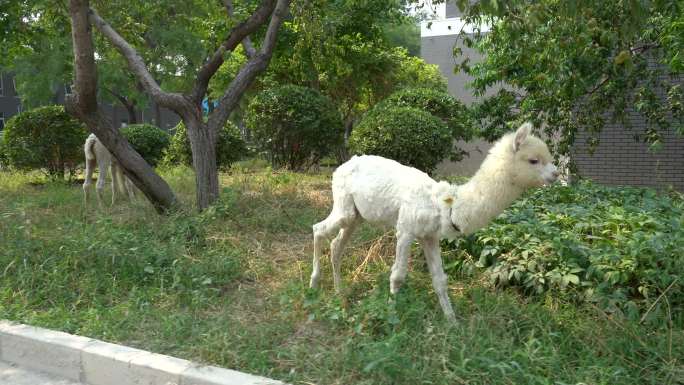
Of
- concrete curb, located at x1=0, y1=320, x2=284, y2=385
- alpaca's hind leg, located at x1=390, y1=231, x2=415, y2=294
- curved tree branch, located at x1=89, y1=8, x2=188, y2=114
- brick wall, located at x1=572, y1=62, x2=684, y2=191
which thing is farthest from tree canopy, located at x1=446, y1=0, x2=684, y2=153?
concrete curb, located at x1=0, y1=320, x2=284, y2=385

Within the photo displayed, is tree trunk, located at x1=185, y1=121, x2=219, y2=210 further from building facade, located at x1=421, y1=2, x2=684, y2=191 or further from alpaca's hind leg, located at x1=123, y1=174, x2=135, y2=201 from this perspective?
building facade, located at x1=421, y1=2, x2=684, y2=191

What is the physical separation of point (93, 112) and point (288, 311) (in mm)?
4172

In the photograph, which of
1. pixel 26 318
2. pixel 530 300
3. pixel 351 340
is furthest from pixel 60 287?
pixel 530 300

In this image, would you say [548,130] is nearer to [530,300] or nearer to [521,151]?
[530,300]

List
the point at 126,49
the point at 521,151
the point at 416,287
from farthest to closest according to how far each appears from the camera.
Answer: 1. the point at 126,49
2. the point at 416,287
3. the point at 521,151

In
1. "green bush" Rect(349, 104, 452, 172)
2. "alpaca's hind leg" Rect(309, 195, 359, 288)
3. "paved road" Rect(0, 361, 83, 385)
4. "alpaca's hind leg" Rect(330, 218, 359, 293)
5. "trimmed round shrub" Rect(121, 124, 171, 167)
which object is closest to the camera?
"paved road" Rect(0, 361, 83, 385)

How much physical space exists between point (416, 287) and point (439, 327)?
3.18 feet

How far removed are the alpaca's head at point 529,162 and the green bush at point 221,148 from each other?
33.4 ft

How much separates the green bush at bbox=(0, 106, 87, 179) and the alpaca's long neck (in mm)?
10819

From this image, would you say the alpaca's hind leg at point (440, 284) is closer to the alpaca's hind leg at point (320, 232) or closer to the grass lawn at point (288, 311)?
the grass lawn at point (288, 311)

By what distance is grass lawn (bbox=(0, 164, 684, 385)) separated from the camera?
3.41 meters

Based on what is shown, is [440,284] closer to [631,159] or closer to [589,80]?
[589,80]

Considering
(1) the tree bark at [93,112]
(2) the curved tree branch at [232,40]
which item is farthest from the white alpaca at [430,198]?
(2) the curved tree branch at [232,40]

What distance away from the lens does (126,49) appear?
746 cm
